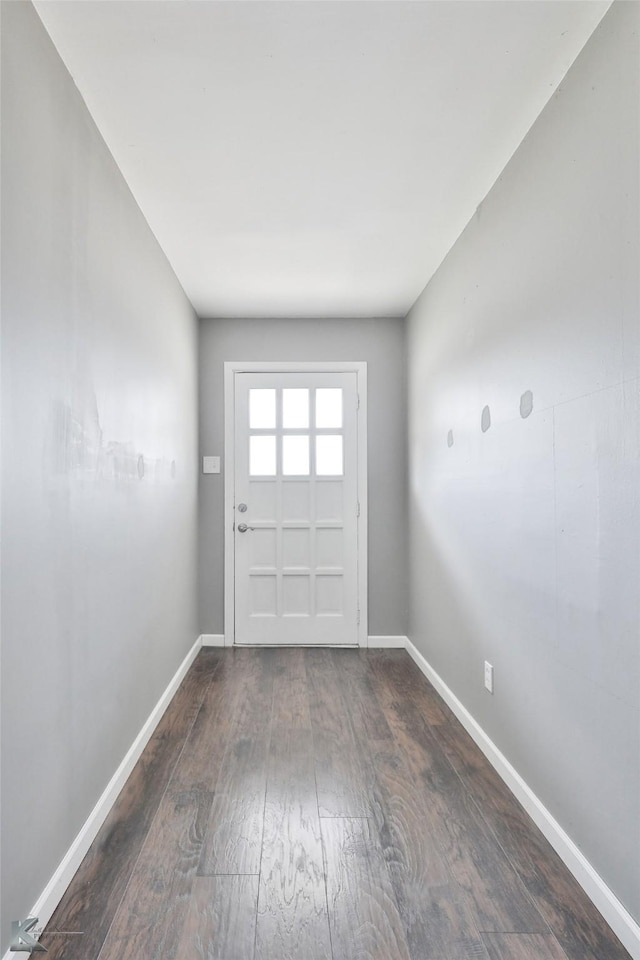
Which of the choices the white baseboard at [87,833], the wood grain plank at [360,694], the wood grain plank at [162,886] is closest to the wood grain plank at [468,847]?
the wood grain plank at [360,694]

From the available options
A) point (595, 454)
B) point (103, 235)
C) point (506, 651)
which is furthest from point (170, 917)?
point (103, 235)

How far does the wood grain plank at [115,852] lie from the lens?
1401mm

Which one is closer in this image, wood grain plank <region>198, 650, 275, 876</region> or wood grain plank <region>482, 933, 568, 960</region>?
wood grain plank <region>482, 933, 568, 960</region>

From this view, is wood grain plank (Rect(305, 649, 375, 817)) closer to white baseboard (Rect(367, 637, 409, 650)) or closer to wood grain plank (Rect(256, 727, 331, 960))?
wood grain plank (Rect(256, 727, 331, 960))

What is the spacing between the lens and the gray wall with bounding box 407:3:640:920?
4.62ft

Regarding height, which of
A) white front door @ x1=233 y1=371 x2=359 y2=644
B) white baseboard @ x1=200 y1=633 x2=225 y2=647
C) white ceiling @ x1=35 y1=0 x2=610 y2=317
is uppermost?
white ceiling @ x1=35 y1=0 x2=610 y2=317

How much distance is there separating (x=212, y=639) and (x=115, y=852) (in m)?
2.28

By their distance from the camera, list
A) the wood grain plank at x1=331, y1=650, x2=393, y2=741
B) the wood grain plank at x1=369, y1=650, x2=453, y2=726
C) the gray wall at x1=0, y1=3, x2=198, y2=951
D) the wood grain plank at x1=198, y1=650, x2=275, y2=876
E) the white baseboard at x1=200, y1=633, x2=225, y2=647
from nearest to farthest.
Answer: the gray wall at x1=0, y1=3, x2=198, y2=951, the wood grain plank at x1=198, y1=650, x2=275, y2=876, the wood grain plank at x1=331, y1=650, x2=393, y2=741, the wood grain plank at x1=369, y1=650, x2=453, y2=726, the white baseboard at x1=200, y1=633, x2=225, y2=647

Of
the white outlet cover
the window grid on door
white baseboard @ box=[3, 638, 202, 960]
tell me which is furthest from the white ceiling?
white baseboard @ box=[3, 638, 202, 960]

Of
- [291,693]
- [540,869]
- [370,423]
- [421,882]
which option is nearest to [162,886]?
[421,882]

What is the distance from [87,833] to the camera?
1.74m

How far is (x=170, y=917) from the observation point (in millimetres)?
1460

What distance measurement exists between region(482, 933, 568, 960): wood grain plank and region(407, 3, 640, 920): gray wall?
8.6 inches

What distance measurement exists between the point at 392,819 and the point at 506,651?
73 centimetres
